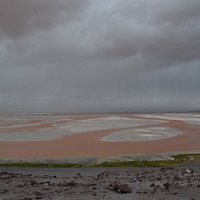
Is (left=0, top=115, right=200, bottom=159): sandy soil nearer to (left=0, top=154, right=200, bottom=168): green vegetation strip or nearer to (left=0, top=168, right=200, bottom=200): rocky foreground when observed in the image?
(left=0, top=154, right=200, bottom=168): green vegetation strip

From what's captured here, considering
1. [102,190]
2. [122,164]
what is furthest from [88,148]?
[102,190]

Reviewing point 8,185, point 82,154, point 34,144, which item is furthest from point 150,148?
point 8,185

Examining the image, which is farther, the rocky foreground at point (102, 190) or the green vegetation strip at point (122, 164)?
the green vegetation strip at point (122, 164)

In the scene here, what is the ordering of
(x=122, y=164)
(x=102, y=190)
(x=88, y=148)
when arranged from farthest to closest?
(x=88, y=148) < (x=122, y=164) < (x=102, y=190)

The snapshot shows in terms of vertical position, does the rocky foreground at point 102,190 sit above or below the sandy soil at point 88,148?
above

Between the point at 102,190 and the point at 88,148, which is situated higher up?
the point at 102,190

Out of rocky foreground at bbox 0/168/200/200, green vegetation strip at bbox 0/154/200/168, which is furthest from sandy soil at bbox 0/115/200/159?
rocky foreground at bbox 0/168/200/200

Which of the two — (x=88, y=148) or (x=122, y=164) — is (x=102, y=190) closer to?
(x=122, y=164)

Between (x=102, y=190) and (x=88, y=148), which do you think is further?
(x=88, y=148)

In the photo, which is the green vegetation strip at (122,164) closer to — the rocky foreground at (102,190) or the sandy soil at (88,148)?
the sandy soil at (88,148)

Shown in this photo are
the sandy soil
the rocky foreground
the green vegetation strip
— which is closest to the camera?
the rocky foreground

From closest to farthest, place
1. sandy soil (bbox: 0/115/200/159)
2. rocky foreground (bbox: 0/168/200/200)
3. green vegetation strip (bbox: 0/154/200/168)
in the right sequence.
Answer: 1. rocky foreground (bbox: 0/168/200/200)
2. green vegetation strip (bbox: 0/154/200/168)
3. sandy soil (bbox: 0/115/200/159)

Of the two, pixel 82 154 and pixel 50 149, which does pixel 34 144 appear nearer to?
pixel 50 149

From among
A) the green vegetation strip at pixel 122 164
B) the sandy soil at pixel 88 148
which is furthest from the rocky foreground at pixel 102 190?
the sandy soil at pixel 88 148
